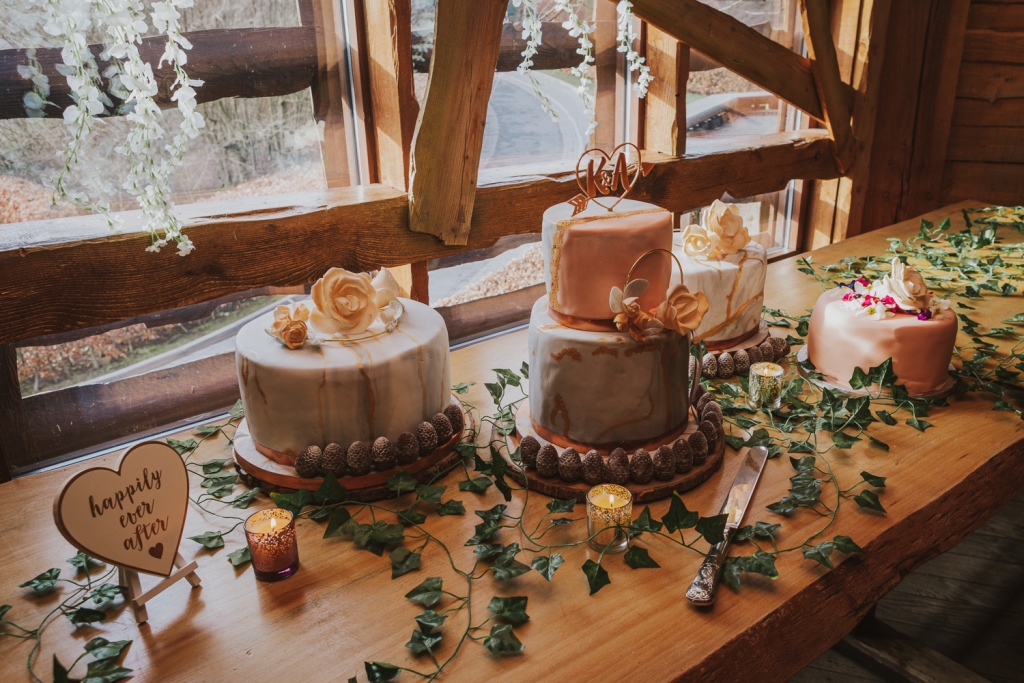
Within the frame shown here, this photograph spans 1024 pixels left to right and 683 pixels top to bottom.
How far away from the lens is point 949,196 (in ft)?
10.0

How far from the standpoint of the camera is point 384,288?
3.90 ft

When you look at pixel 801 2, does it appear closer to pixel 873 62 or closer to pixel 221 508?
pixel 873 62

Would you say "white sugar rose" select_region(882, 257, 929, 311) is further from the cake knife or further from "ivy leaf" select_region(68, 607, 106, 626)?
"ivy leaf" select_region(68, 607, 106, 626)

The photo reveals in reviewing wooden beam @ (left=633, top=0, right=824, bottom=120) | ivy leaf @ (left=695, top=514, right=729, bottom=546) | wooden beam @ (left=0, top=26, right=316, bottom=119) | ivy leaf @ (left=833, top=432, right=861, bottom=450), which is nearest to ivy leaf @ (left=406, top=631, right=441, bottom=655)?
ivy leaf @ (left=695, top=514, right=729, bottom=546)

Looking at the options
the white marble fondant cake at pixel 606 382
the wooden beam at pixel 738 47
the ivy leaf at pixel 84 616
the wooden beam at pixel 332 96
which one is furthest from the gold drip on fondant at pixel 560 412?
the wooden beam at pixel 738 47

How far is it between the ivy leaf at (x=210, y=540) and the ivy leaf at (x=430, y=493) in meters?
0.28

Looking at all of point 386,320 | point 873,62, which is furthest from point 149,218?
point 873,62

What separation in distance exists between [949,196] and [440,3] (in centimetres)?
253

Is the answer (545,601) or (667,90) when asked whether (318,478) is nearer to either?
(545,601)

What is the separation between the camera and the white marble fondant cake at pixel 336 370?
1068 millimetres

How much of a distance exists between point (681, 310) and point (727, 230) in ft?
1.54

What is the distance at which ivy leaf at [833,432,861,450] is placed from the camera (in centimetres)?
123

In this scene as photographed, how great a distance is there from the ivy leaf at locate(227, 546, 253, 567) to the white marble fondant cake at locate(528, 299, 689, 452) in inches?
18.4

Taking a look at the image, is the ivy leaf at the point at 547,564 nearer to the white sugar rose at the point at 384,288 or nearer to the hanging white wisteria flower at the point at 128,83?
the white sugar rose at the point at 384,288
